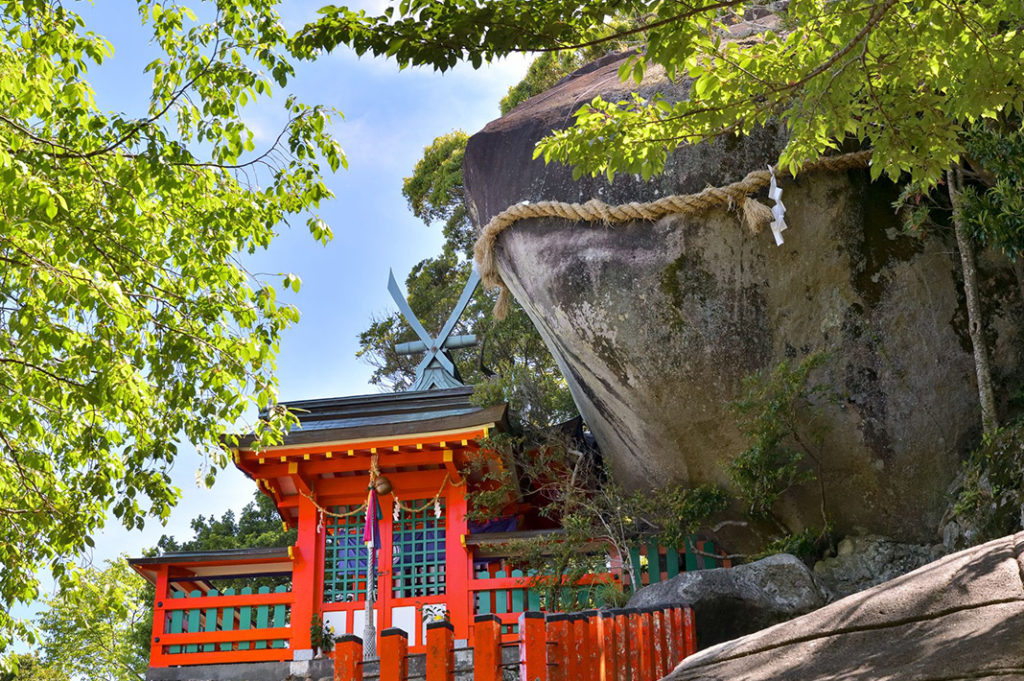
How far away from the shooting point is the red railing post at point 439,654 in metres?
5.84

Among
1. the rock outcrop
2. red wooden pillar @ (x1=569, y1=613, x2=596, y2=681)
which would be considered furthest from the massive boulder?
the rock outcrop

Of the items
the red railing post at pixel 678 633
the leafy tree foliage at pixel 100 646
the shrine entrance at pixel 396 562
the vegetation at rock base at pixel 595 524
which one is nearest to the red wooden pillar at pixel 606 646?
the red railing post at pixel 678 633

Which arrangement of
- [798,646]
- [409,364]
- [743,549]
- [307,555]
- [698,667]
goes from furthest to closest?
[409,364], [307,555], [743,549], [698,667], [798,646]

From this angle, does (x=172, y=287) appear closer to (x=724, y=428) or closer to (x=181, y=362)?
(x=181, y=362)

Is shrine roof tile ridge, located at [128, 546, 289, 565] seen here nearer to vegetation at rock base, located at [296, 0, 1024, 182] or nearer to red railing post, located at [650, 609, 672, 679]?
red railing post, located at [650, 609, 672, 679]

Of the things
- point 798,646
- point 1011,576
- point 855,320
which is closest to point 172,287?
point 798,646

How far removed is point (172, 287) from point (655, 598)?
14.3 ft

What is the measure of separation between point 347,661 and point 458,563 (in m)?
5.19

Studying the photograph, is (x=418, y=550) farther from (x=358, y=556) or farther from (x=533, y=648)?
(x=533, y=648)

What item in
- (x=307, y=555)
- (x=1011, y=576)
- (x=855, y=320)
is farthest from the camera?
(x=307, y=555)

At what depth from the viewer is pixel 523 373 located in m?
12.3

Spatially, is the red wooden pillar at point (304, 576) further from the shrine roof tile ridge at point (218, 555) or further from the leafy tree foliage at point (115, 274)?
the leafy tree foliage at point (115, 274)

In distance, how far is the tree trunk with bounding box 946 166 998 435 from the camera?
356 inches

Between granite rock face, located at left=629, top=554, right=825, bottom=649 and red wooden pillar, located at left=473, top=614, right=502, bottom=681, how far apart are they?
1584 millimetres
